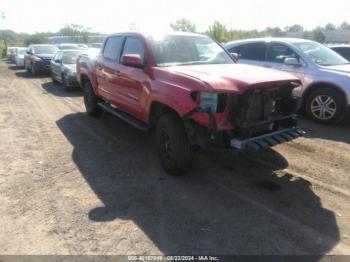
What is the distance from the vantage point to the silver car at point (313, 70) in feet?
22.7

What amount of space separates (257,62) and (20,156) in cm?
582

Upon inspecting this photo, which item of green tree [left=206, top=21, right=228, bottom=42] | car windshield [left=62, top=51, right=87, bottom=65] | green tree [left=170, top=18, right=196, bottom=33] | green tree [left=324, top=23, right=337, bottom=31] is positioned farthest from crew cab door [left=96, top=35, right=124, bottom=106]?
green tree [left=324, top=23, right=337, bottom=31]

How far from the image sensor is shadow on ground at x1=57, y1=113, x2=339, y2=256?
3.29m

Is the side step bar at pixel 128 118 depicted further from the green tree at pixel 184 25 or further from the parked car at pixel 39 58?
the green tree at pixel 184 25

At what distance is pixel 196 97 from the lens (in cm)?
407

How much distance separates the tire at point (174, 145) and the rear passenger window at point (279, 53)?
450 centimetres

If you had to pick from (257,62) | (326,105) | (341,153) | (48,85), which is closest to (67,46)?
(48,85)

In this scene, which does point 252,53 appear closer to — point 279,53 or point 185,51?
point 279,53

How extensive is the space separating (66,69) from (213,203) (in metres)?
9.97

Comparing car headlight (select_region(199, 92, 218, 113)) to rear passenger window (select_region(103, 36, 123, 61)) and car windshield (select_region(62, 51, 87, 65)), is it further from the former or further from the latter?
car windshield (select_region(62, 51, 87, 65))

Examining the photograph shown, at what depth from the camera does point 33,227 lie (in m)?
3.60

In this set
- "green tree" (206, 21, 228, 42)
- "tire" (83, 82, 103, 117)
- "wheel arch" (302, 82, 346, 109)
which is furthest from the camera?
"green tree" (206, 21, 228, 42)

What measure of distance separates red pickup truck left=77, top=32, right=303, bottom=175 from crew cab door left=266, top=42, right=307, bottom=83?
252cm

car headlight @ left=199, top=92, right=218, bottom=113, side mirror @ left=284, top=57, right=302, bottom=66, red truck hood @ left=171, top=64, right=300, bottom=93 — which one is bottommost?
car headlight @ left=199, top=92, right=218, bottom=113
